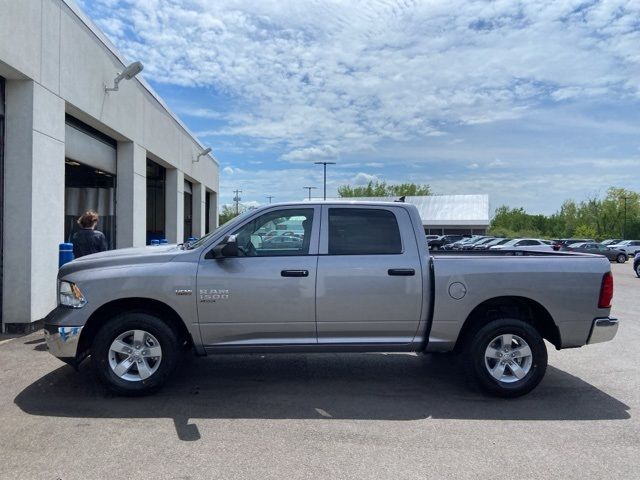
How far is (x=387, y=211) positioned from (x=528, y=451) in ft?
8.62

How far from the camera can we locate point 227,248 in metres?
4.95

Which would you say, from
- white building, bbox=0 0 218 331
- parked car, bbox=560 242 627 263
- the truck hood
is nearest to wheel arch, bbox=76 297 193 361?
the truck hood

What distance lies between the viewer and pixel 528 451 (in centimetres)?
402

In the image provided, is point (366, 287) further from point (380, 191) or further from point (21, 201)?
point (380, 191)

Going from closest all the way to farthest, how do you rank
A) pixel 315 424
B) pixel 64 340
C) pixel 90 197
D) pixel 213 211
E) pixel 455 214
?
pixel 315 424 < pixel 64 340 < pixel 90 197 < pixel 213 211 < pixel 455 214

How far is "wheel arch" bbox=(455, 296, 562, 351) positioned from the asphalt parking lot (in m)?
0.62

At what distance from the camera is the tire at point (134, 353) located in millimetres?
4984

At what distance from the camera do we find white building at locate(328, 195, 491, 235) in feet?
197

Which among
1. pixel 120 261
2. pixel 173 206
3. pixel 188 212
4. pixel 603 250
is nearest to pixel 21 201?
pixel 120 261

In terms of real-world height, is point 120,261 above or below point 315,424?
above

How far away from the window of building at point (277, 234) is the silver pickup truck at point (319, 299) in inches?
0.4

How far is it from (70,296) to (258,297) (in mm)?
1839

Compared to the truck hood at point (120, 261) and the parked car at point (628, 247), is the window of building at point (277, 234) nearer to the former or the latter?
the truck hood at point (120, 261)

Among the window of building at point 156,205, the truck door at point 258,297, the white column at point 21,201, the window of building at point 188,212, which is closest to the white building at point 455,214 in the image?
the window of building at point 188,212
